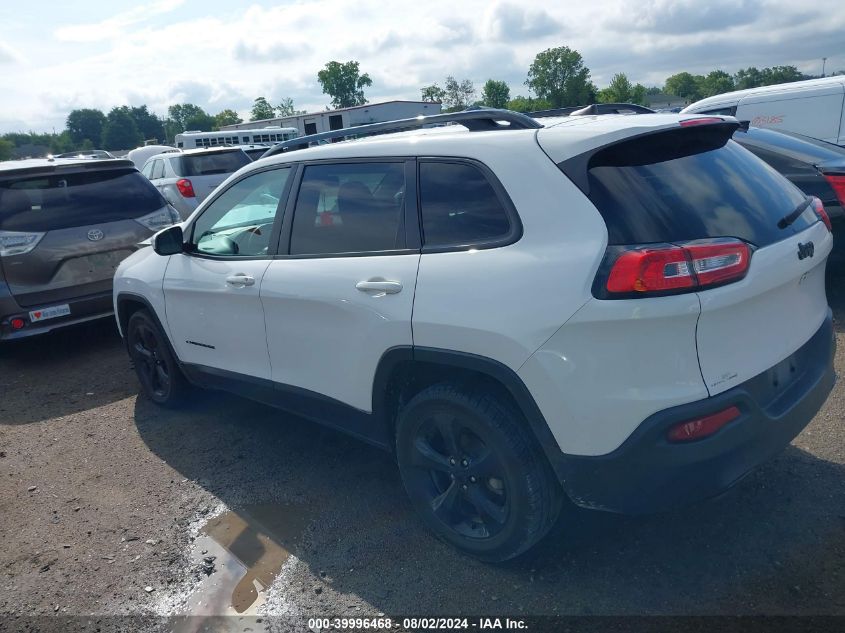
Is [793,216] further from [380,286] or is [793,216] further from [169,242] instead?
[169,242]

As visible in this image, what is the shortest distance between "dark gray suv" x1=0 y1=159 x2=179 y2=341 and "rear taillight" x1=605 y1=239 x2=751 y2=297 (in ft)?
17.9

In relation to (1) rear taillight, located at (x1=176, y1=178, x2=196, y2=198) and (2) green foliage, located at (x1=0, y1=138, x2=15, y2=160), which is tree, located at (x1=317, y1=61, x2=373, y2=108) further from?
(1) rear taillight, located at (x1=176, y1=178, x2=196, y2=198)

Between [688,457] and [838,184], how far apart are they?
4357mm

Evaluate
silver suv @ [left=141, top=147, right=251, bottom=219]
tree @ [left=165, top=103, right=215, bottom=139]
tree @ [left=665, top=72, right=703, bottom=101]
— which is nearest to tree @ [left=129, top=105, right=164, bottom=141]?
tree @ [left=165, top=103, right=215, bottom=139]

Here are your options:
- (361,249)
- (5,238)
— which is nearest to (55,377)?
(5,238)

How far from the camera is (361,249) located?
3320 millimetres

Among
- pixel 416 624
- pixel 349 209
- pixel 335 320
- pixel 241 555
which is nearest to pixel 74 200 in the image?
pixel 349 209

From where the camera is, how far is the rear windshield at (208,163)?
41.9 ft

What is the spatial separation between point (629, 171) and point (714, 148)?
589mm

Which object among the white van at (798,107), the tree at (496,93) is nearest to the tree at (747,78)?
the tree at (496,93)

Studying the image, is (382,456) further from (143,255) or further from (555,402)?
(143,255)

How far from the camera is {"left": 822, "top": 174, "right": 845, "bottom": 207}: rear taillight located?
5.62 meters

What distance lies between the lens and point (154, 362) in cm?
520

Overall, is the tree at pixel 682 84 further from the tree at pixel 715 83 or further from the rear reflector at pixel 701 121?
the rear reflector at pixel 701 121
